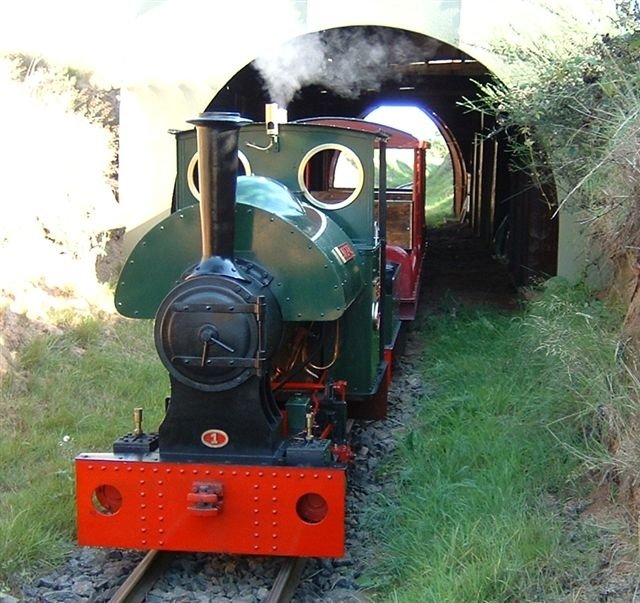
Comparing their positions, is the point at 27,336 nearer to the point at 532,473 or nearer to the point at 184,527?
the point at 184,527

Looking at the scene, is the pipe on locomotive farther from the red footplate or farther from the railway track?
the railway track

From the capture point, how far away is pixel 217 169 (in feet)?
14.6

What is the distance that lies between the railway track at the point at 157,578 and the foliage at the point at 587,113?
2704 mm

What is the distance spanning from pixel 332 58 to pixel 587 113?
7.21 m

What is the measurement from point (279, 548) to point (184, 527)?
0.50 meters

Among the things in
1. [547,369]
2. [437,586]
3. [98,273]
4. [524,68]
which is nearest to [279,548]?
[437,586]

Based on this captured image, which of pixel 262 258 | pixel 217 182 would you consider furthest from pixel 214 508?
pixel 217 182

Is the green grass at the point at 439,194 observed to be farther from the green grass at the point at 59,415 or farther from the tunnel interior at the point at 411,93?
the green grass at the point at 59,415

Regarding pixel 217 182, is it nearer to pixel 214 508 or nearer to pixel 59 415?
pixel 214 508

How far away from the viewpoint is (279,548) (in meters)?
4.66

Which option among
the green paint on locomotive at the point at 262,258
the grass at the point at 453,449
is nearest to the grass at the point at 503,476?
the grass at the point at 453,449

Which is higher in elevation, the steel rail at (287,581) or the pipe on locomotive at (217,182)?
the pipe on locomotive at (217,182)

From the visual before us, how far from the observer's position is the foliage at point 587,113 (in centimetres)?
548

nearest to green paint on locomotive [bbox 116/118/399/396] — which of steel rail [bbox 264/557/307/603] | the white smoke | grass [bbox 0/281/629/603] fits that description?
grass [bbox 0/281/629/603]
